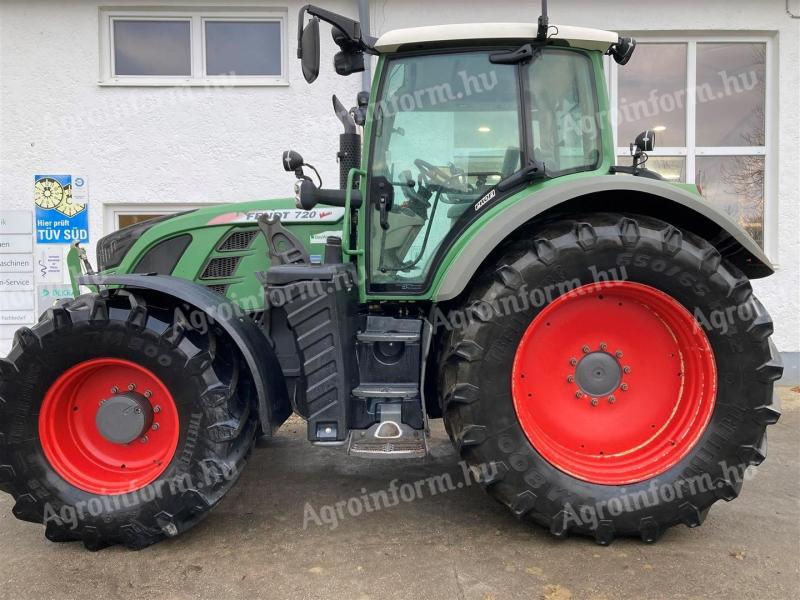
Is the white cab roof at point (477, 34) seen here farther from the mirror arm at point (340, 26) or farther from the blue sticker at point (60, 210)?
the blue sticker at point (60, 210)

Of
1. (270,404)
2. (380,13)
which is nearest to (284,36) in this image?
(380,13)

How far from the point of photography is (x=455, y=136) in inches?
106

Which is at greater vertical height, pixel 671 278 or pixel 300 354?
pixel 671 278

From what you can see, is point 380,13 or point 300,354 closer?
point 300,354

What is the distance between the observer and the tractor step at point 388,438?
253 centimetres

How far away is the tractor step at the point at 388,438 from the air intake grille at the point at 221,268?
3.73 feet

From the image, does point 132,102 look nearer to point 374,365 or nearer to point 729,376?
point 374,365

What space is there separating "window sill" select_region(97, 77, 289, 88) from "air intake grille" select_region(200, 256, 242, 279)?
307 centimetres

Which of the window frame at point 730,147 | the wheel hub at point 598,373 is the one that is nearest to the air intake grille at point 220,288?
the wheel hub at point 598,373

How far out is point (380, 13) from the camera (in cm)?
553

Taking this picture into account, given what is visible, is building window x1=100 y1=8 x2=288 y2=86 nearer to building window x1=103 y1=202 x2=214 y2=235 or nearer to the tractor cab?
building window x1=103 y1=202 x2=214 y2=235

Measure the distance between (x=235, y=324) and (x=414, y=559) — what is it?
1243 mm

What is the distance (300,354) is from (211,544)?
0.91m

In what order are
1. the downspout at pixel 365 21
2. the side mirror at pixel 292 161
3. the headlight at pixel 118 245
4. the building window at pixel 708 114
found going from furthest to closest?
the building window at pixel 708 114 < the downspout at pixel 365 21 < the headlight at pixel 118 245 < the side mirror at pixel 292 161
